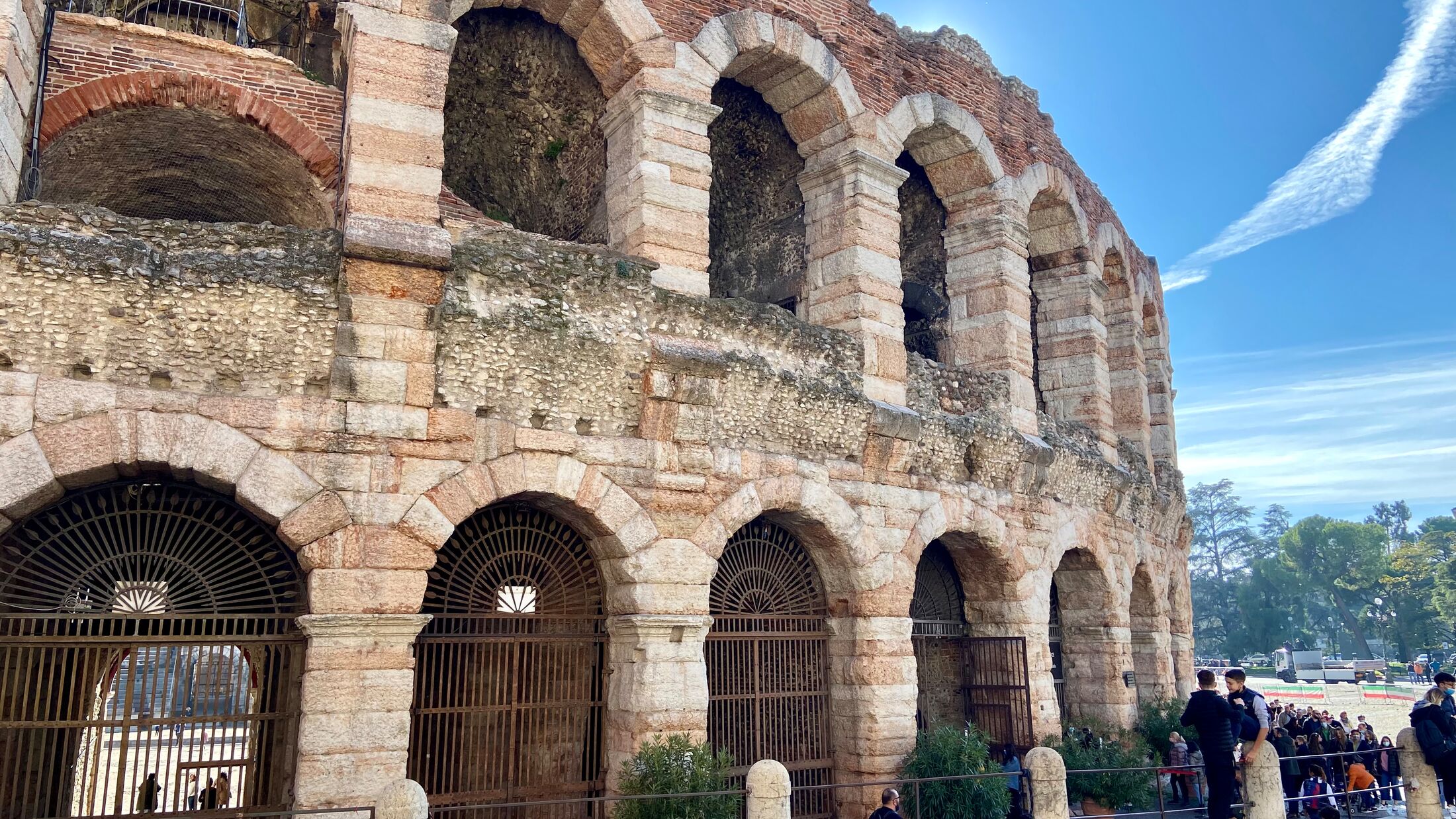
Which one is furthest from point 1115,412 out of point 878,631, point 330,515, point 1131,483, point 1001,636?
point 330,515

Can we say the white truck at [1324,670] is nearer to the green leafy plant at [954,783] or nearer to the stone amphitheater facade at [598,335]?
the stone amphitheater facade at [598,335]

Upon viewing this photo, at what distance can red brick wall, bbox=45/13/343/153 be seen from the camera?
7.30 metres

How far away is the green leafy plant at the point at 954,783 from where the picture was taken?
26.8ft

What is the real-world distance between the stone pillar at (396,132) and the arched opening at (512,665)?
2124 millimetres

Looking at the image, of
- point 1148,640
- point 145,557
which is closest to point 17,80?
point 145,557

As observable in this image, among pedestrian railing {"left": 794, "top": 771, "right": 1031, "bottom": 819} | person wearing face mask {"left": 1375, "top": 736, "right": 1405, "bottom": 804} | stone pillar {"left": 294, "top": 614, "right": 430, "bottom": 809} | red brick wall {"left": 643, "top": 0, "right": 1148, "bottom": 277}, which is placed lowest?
person wearing face mask {"left": 1375, "top": 736, "right": 1405, "bottom": 804}

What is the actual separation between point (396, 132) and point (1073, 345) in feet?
29.5

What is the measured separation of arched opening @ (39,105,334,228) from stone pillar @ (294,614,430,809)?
10.5ft

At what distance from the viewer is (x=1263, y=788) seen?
23.0 ft

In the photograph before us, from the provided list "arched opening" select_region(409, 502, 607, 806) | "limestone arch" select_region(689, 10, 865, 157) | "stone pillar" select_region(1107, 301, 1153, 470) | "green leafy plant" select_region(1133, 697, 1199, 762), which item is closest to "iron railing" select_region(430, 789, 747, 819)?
"arched opening" select_region(409, 502, 607, 806)

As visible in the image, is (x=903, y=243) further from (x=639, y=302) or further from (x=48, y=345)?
(x=48, y=345)

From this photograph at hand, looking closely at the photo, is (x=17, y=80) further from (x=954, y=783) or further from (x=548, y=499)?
(x=954, y=783)

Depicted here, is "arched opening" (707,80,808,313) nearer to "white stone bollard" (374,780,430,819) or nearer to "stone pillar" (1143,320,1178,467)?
"white stone bollard" (374,780,430,819)

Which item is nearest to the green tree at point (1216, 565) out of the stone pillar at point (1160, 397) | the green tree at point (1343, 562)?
the green tree at point (1343, 562)
